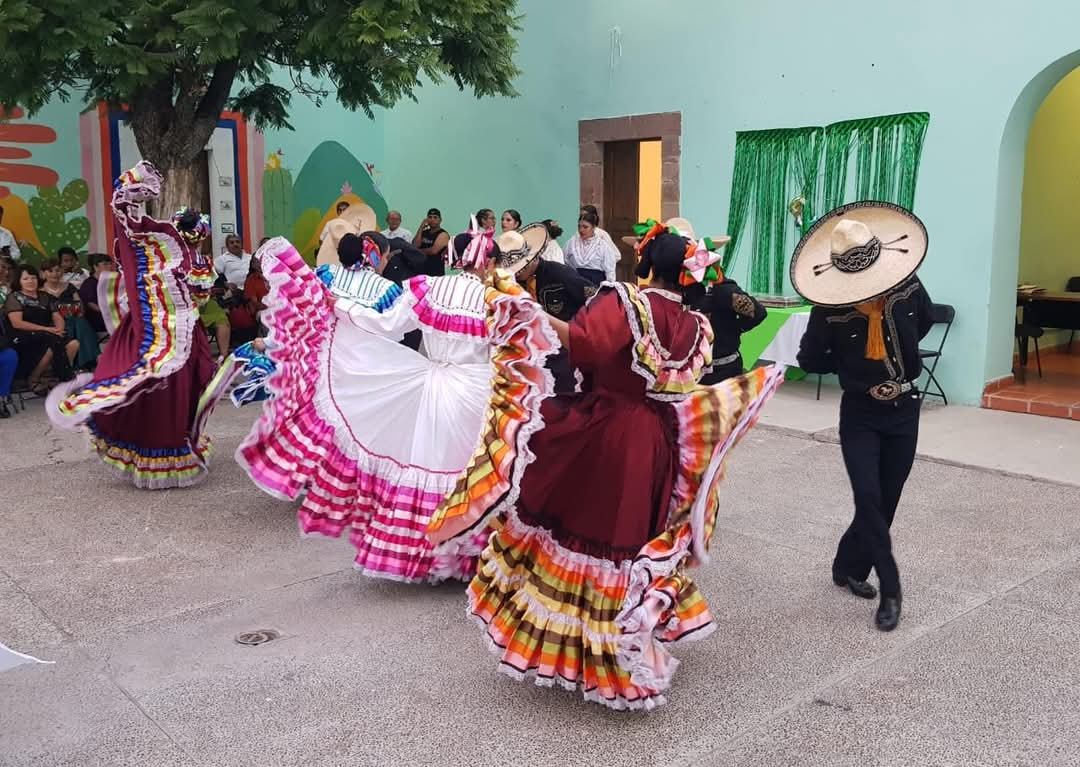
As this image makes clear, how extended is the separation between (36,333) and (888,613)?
771 centimetres

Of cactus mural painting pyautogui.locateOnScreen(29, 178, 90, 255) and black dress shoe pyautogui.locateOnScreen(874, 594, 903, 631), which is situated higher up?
cactus mural painting pyautogui.locateOnScreen(29, 178, 90, 255)

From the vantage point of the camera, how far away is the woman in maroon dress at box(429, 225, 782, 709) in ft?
11.0

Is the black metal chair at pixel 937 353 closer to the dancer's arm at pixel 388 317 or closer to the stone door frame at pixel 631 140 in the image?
the stone door frame at pixel 631 140

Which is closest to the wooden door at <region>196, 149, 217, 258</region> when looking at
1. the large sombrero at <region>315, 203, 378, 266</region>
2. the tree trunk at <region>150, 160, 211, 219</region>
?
the tree trunk at <region>150, 160, 211, 219</region>

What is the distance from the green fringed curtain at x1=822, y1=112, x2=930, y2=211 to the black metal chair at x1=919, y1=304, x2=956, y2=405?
0.97 metres

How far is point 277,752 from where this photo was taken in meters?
3.32

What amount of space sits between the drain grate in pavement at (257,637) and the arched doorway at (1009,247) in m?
6.62

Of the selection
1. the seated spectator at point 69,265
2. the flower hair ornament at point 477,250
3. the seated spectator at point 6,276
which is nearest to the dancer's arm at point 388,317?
the flower hair ornament at point 477,250

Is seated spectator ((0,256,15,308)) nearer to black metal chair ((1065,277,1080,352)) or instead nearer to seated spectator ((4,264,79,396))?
seated spectator ((4,264,79,396))

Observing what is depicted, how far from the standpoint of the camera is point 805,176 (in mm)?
9883

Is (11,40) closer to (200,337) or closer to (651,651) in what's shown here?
(200,337)

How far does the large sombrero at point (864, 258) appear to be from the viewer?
4.16 meters

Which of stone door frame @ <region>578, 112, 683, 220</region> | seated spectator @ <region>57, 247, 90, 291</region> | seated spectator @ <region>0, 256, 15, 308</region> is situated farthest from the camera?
stone door frame @ <region>578, 112, 683, 220</region>

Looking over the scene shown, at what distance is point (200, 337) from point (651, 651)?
4.23 meters
